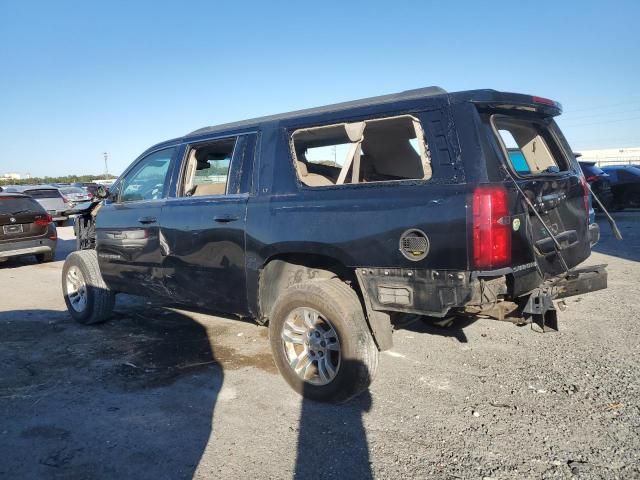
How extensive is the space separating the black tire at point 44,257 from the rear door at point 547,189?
10279mm

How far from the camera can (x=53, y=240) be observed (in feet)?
36.2

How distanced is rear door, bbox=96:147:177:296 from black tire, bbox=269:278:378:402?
1.85 meters

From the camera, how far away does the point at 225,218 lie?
4168mm

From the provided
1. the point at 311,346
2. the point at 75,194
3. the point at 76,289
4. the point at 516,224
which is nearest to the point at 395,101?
the point at 516,224

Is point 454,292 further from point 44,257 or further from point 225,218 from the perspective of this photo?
point 44,257

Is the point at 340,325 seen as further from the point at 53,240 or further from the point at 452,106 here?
the point at 53,240

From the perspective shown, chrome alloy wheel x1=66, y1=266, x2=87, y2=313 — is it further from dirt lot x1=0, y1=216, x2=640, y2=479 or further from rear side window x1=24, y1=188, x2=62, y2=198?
rear side window x1=24, y1=188, x2=62, y2=198

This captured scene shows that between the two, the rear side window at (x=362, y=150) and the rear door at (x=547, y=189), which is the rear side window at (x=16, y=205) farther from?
the rear door at (x=547, y=189)

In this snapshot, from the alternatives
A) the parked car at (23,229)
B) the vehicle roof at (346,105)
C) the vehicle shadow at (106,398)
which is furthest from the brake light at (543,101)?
the parked car at (23,229)

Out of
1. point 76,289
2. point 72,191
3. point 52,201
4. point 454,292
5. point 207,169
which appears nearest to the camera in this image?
point 454,292

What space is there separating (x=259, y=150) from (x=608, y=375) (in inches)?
129

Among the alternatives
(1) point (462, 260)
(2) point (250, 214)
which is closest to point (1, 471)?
(2) point (250, 214)

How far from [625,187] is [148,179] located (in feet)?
51.5

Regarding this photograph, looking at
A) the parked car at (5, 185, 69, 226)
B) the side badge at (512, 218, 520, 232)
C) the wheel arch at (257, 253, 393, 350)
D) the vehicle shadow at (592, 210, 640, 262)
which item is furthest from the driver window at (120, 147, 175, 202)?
the parked car at (5, 185, 69, 226)
